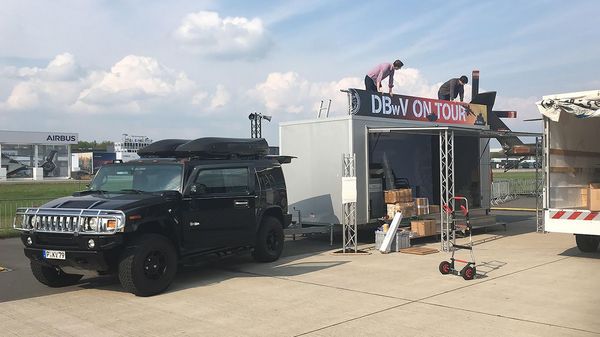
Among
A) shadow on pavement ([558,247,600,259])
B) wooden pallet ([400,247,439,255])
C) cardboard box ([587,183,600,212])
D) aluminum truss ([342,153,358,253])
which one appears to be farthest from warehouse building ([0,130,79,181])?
cardboard box ([587,183,600,212])

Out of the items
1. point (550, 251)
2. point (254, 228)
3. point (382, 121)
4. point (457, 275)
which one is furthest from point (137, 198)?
point (550, 251)

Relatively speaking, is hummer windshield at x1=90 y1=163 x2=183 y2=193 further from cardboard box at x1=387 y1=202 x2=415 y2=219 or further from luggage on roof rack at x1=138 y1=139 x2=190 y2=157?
cardboard box at x1=387 y1=202 x2=415 y2=219

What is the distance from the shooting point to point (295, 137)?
13781 mm

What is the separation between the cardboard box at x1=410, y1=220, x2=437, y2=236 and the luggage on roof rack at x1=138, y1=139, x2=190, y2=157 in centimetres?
579

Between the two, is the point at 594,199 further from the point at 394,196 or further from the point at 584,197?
the point at 394,196

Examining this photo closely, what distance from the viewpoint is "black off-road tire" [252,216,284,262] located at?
10117 mm

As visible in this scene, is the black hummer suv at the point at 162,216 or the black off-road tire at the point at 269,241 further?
the black off-road tire at the point at 269,241

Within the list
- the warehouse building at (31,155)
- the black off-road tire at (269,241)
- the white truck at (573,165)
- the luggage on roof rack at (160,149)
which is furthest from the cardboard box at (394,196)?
the warehouse building at (31,155)

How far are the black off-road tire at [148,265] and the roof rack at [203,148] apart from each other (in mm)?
1948

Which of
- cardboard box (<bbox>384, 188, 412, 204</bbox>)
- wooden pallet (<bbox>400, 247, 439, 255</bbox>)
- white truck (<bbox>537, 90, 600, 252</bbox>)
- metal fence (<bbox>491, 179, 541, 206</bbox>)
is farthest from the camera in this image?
metal fence (<bbox>491, 179, 541, 206</bbox>)

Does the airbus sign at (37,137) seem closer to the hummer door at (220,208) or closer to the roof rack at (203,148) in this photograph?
the roof rack at (203,148)

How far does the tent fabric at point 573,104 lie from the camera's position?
8984 mm

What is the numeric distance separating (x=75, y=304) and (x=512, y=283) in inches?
242

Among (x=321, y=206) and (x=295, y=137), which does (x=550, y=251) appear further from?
(x=295, y=137)
